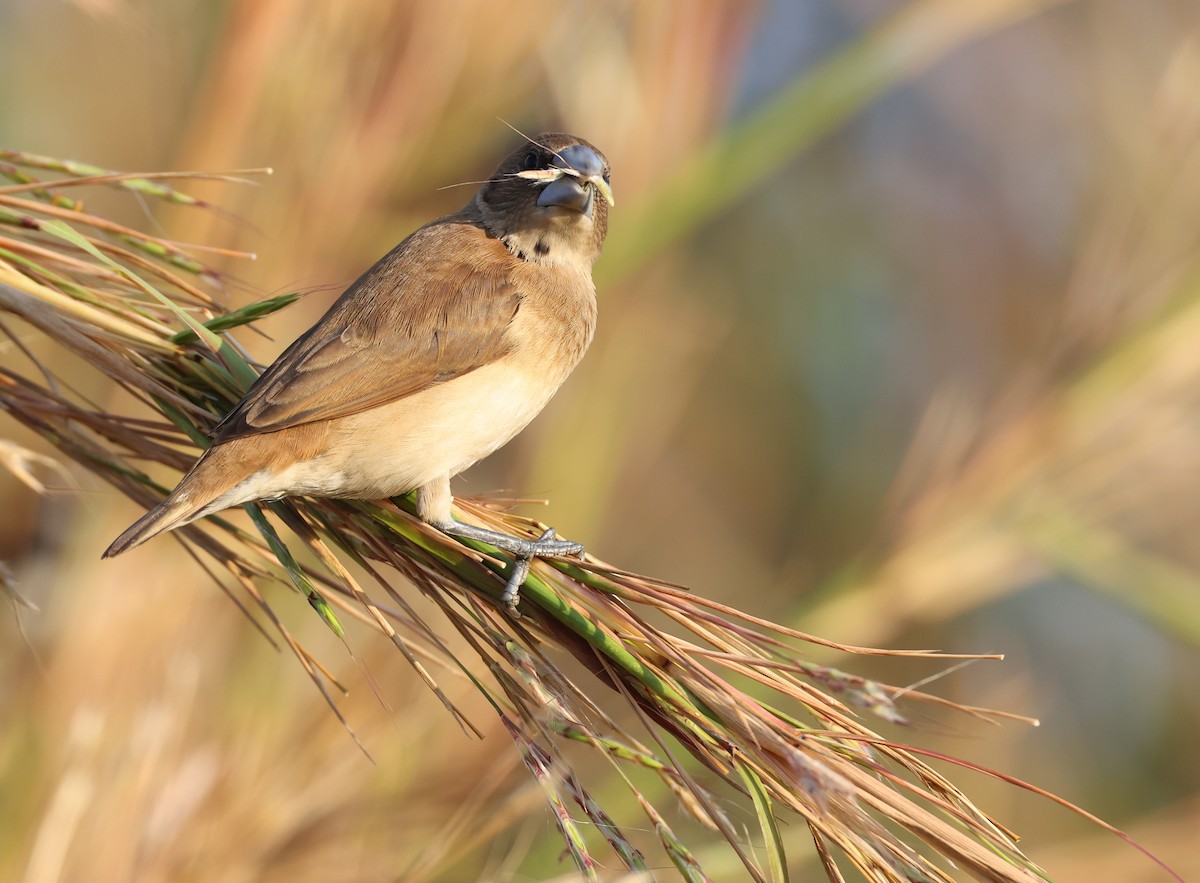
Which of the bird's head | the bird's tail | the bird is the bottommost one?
the bird's tail

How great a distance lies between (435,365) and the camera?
2836 mm

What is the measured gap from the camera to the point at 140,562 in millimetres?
3078

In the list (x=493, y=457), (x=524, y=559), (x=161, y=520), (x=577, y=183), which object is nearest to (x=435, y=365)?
(x=577, y=183)

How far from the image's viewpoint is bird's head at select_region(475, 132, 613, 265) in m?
3.11

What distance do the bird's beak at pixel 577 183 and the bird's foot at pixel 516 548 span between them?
3.53 feet

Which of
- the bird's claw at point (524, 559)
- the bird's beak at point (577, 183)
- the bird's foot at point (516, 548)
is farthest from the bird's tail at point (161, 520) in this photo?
the bird's beak at point (577, 183)

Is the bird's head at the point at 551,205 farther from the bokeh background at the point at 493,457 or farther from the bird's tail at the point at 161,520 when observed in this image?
the bird's tail at the point at 161,520

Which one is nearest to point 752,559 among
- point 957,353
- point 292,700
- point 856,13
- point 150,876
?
point 957,353

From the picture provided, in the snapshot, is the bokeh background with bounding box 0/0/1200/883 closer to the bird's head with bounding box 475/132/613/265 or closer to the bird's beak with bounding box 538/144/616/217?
the bird's head with bounding box 475/132/613/265

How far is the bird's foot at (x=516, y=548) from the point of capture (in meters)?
1.94

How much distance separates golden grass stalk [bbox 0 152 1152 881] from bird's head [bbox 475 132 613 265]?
1095 mm

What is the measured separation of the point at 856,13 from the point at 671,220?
2.98m

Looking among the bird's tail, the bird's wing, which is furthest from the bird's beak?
the bird's tail

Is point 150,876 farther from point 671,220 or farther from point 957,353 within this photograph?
point 957,353
